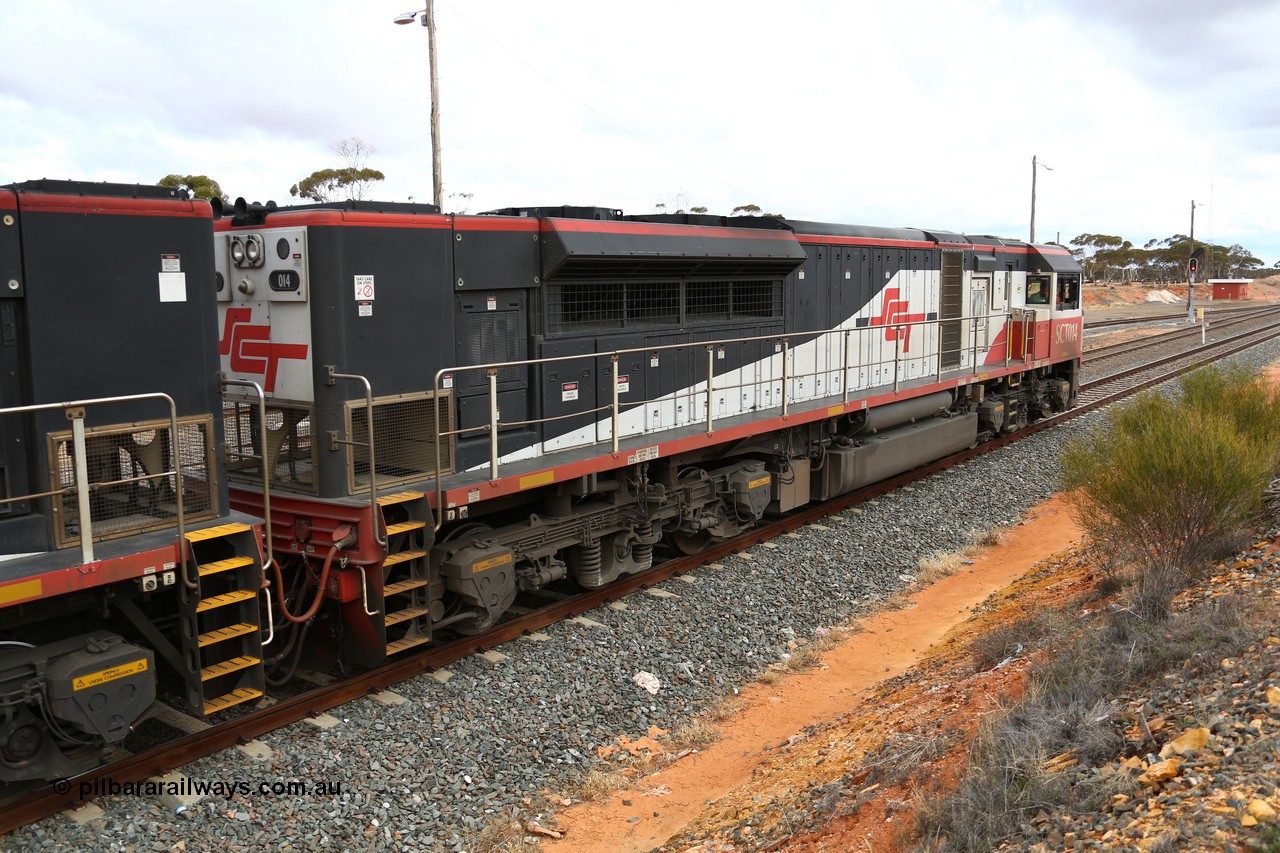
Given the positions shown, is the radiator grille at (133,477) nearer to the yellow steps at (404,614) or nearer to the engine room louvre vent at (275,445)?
the engine room louvre vent at (275,445)

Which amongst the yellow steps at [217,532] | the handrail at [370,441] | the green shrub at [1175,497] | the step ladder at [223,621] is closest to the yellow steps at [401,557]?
the handrail at [370,441]

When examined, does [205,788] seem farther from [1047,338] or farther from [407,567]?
[1047,338]

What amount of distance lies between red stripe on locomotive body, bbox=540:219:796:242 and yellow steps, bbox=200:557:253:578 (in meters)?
4.00

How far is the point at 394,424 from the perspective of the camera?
7.77 m

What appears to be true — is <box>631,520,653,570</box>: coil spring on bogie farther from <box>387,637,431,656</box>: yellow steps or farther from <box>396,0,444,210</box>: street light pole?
<box>396,0,444,210</box>: street light pole

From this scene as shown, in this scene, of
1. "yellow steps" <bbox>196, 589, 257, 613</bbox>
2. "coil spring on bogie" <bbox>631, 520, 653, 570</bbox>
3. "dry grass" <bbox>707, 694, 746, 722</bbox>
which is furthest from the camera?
"coil spring on bogie" <bbox>631, 520, 653, 570</bbox>

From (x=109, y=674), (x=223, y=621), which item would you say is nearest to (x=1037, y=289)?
(x=223, y=621)

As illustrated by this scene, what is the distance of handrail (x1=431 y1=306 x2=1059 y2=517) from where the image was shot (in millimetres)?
7520

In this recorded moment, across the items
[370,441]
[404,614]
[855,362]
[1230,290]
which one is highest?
[1230,290]

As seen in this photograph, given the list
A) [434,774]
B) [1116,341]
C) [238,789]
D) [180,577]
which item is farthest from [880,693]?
[1116,341]

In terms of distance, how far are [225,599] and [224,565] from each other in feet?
0.70

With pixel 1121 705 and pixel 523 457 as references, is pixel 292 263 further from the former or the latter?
pixel 1121 705

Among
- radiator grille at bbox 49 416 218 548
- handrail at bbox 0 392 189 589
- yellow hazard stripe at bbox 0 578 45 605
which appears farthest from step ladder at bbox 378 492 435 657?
yellow hazard stripe at bbox 0 578 45 605

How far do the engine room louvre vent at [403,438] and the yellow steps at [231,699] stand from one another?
1771 mm
